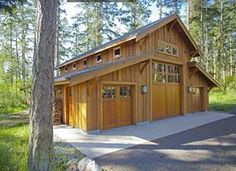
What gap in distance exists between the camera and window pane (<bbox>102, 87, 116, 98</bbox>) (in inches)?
432

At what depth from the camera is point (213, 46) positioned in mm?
32469

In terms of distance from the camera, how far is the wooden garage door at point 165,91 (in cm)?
1398

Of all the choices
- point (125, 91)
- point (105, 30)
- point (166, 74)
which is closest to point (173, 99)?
point (166, 74)

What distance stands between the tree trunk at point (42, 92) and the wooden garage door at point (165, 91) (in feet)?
33.2

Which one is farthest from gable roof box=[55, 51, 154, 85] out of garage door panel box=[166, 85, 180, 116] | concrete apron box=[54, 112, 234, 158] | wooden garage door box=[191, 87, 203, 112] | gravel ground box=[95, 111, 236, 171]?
wooden garage door box=[191, 87, 203, 112]

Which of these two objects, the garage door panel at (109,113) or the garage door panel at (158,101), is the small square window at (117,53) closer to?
the garage door panel at (158,101)

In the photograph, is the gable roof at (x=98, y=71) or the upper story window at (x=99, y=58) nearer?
the gable roof at (x=98, y=71)

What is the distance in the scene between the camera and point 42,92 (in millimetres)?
4070

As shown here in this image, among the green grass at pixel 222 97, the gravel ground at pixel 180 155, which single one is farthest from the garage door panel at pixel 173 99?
the green grass at pixel 222 97

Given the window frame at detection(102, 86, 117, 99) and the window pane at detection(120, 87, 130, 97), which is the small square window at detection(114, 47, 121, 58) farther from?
the window frame at detection(102, 86, 117, 99)

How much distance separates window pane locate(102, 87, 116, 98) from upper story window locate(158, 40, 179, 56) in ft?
15.4

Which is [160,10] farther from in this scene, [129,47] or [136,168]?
[136,168]

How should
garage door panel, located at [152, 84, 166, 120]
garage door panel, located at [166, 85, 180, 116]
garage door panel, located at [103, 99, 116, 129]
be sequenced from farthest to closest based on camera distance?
garage door panel, located at [166, 85, 180, 116] < garage door panel, located at [152, 84, 166, 120] < garage door panel, located at [103, 99, 116, 129]

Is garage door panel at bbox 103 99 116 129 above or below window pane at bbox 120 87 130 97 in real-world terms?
below
